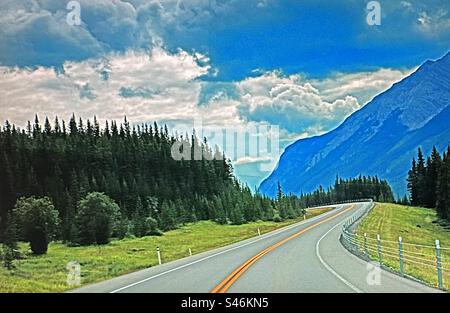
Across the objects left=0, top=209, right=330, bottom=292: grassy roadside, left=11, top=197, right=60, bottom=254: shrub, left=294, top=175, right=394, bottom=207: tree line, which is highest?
left=294, top=175, right=394, bottom=207: tree line

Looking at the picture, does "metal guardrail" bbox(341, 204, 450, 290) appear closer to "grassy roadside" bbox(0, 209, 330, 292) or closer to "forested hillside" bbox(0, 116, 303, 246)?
"grassy roadside" bbox(0, 209, 330, 292)

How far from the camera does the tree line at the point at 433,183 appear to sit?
275 ft

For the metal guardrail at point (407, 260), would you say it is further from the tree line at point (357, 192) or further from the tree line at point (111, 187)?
the tree line at point (357, 192)

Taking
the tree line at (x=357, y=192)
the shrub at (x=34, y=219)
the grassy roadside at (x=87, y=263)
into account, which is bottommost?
the grassy roadside at (x=87, y=263)

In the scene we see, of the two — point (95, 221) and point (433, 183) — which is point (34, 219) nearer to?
point (95, 221)

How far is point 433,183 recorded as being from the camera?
368 feet

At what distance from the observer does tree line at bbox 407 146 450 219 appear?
83.8 m

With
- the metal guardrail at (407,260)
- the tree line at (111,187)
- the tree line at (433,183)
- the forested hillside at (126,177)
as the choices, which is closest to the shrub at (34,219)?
the tree line at (111,187)

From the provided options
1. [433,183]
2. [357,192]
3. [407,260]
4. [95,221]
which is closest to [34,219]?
[95,221]

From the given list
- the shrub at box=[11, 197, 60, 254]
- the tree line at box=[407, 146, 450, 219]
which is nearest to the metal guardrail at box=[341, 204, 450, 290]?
the tree line at box=[407, 146, 450, 219]

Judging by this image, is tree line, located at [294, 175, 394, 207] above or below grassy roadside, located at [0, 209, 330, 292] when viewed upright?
above

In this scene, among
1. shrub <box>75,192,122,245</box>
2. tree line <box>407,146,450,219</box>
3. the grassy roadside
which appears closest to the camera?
the grassy roadside

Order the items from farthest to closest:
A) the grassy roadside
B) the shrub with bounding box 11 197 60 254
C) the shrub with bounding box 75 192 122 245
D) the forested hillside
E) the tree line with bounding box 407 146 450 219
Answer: the forested hillside
the tree line with bounding box 407 146 450 219
the shrub with bounding box 75 192 122 245
the shrub with bounding box 11 197 60 254
the grassy roadside

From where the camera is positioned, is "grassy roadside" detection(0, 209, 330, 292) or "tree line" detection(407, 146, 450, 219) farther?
"tree line" detection(407, 146, 450, 219)
